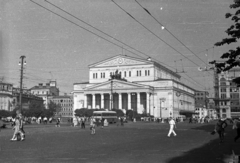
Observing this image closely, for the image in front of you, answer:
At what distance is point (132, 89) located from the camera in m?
106

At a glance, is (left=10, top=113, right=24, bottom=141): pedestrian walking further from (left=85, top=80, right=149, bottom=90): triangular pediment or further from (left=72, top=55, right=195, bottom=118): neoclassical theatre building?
(left=85, top=80, right=149, bottom=90): triangular pediment

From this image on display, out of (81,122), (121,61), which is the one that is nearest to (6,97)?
(121,61)

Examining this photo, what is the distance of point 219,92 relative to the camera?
393 feet

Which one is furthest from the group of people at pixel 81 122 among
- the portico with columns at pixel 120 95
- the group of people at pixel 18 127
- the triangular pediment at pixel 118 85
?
the triangular pediment at pixel 118 85

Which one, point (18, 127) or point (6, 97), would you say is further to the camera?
point (6, 97)

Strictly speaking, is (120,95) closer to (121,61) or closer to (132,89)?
(132,89)

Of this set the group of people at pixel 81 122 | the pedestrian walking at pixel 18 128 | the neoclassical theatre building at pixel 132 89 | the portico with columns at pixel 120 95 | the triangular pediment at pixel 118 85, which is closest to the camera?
the pedestrian walking at pixel 18 128

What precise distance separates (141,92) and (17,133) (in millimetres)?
85417

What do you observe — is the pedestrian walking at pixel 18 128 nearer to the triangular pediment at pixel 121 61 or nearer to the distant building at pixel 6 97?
the triangular pediment at pixel 121 61

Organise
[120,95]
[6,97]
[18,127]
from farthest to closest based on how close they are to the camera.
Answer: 1. [6,97]
2. [120,95]
3. [18,127]

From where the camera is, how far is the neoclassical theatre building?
349 feet

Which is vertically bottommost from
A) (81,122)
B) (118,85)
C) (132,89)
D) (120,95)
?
(81,122)

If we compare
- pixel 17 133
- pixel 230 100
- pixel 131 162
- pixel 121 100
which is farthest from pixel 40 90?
pixel 131 162

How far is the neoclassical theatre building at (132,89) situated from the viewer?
349 ft
